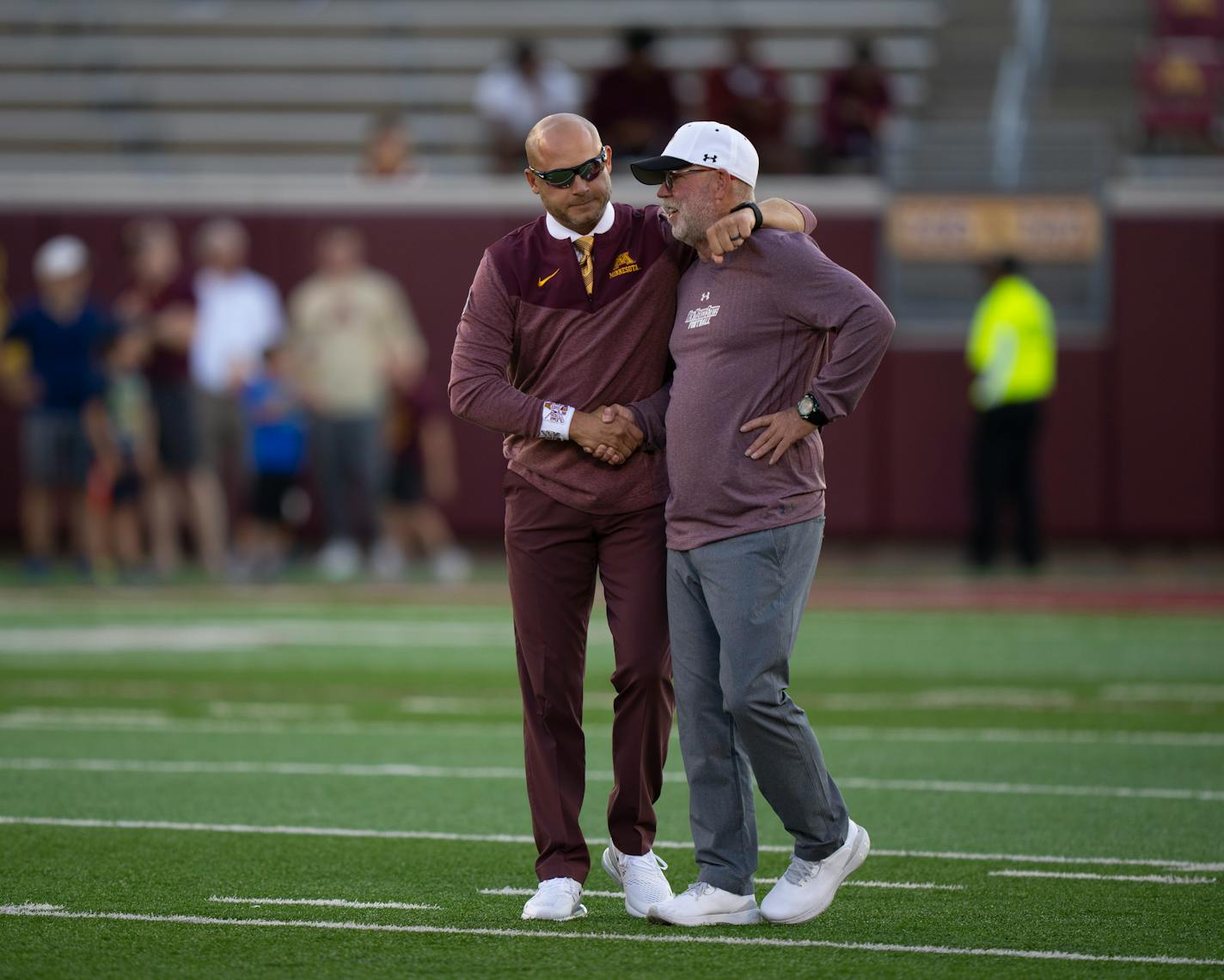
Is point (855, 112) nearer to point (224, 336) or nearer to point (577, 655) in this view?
point (224, 336)

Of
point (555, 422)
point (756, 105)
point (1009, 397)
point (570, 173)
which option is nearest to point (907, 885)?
point (555, 422)

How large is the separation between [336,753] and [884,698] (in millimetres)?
3015

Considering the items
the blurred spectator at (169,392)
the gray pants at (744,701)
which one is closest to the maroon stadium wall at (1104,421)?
the blurred spectator at (169,392)

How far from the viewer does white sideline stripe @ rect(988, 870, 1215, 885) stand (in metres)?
6.45

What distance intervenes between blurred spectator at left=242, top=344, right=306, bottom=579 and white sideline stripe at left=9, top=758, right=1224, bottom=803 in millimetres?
8152

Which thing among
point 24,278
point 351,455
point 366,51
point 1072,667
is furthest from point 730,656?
point 366,51

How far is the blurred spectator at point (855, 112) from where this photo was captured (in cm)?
1981

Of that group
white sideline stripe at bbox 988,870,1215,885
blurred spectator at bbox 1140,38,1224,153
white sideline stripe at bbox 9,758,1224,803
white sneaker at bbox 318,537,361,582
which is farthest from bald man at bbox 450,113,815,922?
blurred spectator at bbox 1140,38,1224,153

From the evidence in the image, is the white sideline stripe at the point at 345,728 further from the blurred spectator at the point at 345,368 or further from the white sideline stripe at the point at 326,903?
the blurred spectator at the point at 345,368

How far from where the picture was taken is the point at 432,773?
28.5ft

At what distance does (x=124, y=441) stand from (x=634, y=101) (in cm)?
595

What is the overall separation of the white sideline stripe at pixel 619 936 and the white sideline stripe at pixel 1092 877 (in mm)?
933

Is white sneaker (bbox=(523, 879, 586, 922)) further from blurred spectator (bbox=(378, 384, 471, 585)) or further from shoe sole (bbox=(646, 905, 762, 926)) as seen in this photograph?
blurred spectator (bbox=(378, 384, 471, 585))

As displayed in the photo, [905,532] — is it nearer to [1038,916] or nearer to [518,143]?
[518,143]
